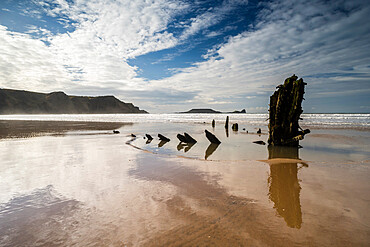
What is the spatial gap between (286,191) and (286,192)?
80mm

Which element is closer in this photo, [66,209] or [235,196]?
[66,209]

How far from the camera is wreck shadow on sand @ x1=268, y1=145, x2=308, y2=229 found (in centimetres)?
369

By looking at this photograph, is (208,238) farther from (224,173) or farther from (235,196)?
(224,173)

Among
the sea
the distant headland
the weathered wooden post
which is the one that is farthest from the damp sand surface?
the distant headland

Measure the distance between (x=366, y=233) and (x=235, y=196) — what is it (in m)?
2.39

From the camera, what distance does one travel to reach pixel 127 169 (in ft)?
23.7

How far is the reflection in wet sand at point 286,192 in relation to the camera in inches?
145

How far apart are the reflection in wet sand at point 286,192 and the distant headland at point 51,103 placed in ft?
589

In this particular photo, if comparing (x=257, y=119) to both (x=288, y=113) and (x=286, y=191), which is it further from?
(x=286, y=191)

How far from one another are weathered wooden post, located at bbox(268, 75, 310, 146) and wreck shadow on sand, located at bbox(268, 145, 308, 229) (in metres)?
5.85

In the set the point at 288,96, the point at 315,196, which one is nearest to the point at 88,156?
the point at 315,196

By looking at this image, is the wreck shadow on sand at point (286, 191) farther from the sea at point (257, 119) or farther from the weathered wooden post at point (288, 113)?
the sea at point (257, 119)

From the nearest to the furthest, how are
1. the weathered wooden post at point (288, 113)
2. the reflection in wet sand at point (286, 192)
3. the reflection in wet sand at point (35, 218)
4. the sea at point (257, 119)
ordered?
the reflection in wet sand at point (35, 218), the reflection in wet sand at point (286, 192), the weathered wooden post at point (288, 113), the sea at point (257, 119)

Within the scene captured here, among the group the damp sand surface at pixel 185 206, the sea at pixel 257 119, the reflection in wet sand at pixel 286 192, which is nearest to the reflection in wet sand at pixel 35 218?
the damp sand surface at pixel 185 206
